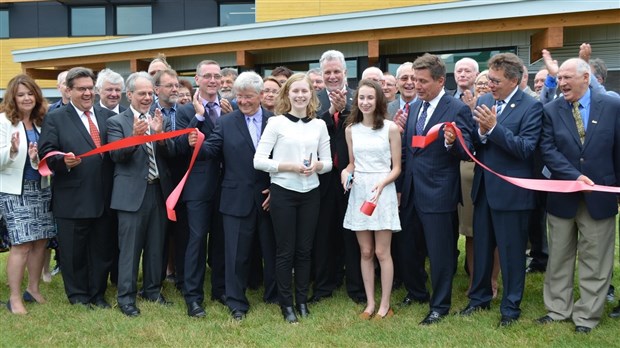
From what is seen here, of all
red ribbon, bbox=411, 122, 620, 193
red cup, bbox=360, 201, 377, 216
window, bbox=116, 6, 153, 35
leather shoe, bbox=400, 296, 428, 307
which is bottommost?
leather shoe, bbox=400, 296, 428, 307

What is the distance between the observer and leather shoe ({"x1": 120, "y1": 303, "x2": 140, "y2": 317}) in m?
5.33

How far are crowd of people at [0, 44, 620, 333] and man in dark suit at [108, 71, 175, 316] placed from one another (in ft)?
0.05

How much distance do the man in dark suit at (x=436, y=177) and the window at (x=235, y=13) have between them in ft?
66.8

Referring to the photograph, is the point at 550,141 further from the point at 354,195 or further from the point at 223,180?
the point at 223,180

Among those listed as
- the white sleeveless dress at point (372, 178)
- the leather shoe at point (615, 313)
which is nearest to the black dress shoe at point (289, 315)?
the white sleeveless dress at point (372, 178)

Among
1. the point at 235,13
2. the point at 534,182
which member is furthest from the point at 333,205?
the point at 235,13

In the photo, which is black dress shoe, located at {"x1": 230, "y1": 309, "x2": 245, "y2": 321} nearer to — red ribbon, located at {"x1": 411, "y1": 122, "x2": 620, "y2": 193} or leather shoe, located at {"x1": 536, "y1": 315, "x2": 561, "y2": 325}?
red ribbon, located at {"x1": 411, "y1": 122, "x2": 620, "y2": 193}

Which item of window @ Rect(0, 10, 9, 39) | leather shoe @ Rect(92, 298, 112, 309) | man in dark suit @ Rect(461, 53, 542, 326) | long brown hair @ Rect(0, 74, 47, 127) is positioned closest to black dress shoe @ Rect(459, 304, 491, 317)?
man in dark suit @ Rect(461, 53, 542, 326)

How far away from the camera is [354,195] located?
17.1 feet

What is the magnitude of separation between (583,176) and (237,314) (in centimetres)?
325

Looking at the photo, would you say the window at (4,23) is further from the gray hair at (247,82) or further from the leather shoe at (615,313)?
the leather shoe at (615,313)

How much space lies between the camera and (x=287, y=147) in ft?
16.5

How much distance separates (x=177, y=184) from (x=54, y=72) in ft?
62.1

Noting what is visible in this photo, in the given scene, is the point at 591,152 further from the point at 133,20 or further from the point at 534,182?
the point at 133,20
